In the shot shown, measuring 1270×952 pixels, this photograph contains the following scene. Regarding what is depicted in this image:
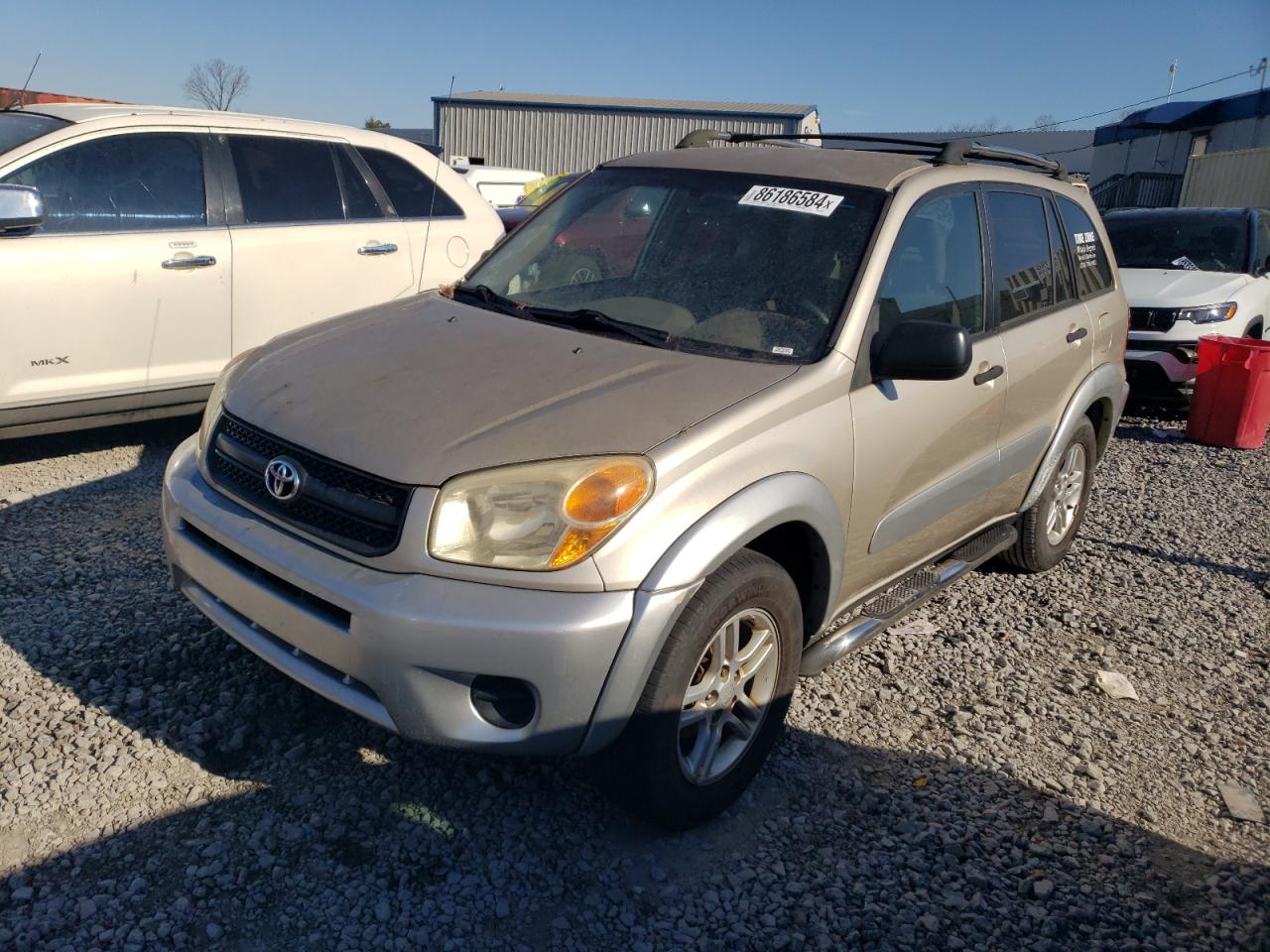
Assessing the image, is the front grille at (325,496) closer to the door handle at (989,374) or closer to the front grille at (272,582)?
the front grille at (272,582)

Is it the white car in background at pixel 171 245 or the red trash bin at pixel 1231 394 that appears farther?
the red trash bin at pixel 1231 394

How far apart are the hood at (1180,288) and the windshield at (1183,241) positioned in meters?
0.27

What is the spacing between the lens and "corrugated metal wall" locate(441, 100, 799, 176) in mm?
39750

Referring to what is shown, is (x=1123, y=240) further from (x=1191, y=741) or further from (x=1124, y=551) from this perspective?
(x=1191, y=741)

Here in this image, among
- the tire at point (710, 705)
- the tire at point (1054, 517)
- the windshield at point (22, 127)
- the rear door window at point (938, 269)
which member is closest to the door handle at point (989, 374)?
the rear door window at point (938, 269)

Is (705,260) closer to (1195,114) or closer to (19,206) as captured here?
(19,206)

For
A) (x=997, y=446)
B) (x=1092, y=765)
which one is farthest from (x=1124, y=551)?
(x=1092, y=765)

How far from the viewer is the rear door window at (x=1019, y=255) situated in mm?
4066

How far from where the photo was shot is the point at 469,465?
2.54 metres

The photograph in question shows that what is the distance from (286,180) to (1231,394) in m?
6.83

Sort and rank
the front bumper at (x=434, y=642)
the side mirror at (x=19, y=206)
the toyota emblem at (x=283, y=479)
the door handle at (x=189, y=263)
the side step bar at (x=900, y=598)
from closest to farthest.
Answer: the front bumper at (x=434, y=642) < the toyota emblem at (x=283, y=479) < the side step bar at (x=900, y=598) < the side mirror at (x=19, y=206) < the door handle at (x=189, y=263)

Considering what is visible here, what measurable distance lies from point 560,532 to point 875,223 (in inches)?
64.8

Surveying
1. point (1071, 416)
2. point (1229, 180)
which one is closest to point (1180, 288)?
point (1071, 416)

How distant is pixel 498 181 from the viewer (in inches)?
663
